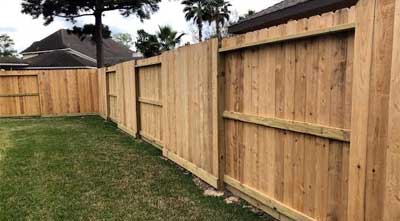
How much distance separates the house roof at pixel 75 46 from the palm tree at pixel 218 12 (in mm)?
7340

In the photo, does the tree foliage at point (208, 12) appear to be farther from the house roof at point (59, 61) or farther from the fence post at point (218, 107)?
the fence post at point (218, 107)

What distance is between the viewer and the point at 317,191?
2.76 m

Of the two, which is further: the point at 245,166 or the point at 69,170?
the point at 69,170

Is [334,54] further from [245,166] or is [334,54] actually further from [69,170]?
[69,170]

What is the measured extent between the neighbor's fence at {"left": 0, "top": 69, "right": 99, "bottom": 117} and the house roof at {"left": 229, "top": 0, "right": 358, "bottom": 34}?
713cm

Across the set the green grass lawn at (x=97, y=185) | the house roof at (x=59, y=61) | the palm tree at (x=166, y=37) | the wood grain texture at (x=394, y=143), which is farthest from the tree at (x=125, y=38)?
the wood grain texture at (x=394, y=143)

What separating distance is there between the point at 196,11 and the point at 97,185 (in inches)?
938

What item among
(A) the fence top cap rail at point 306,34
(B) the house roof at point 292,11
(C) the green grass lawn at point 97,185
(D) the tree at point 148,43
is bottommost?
(C) the green grass lawn at point 97,185

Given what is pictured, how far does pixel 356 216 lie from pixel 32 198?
11.3 ft

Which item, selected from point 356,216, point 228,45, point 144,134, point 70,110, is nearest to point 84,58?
point 70,110

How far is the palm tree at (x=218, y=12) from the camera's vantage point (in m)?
26.7

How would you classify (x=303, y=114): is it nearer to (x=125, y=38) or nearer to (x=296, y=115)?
(x=296, y=115)

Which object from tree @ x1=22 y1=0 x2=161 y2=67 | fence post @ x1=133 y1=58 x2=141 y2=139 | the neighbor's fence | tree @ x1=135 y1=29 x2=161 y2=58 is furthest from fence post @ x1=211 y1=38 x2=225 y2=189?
tree @ x1=135 y1=29 x2=161 y2=58

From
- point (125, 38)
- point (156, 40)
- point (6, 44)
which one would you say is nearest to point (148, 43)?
point (156, 40)
